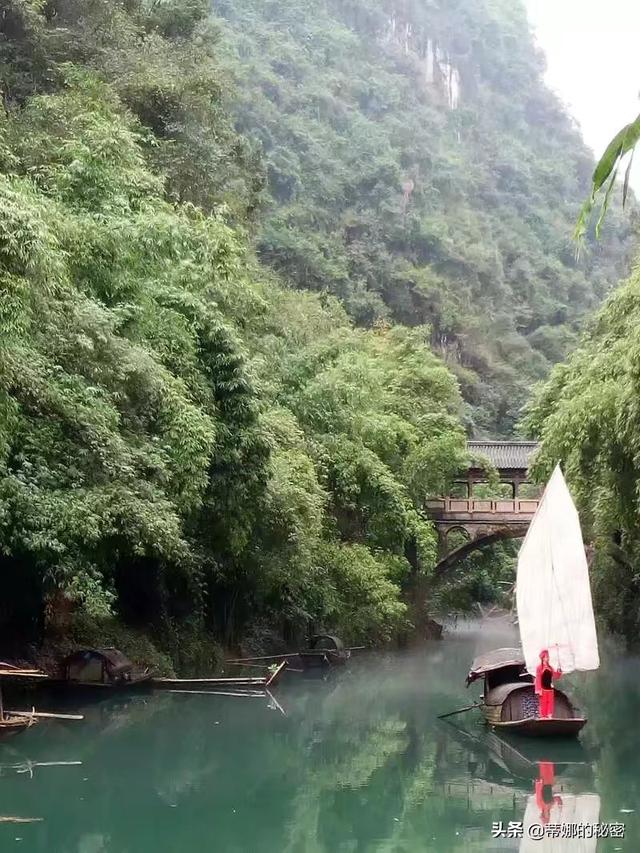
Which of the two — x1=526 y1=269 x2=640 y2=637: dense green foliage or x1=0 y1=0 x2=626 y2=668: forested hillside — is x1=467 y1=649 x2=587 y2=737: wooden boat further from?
x1=0 y1=0 x2=626 y2=668: forested hillside


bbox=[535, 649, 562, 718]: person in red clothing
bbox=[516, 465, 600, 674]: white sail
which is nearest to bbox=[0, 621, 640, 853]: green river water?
bbox=[535, 649, 562, 718]: person in red clothing

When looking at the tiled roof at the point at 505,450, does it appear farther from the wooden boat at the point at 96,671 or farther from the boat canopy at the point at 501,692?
the wooden boat at the point at 96,671

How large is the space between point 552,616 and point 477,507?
53.7ft

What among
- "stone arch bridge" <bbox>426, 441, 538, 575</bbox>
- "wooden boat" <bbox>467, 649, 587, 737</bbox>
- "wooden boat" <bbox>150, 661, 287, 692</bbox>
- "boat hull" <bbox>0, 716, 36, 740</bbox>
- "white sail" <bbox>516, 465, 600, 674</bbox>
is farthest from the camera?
"stone arch bridge" <bbox>426, 441, 538, 575</bbox>

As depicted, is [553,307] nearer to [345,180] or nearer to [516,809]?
[345,180]

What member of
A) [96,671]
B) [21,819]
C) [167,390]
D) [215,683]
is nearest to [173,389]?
[167,390]

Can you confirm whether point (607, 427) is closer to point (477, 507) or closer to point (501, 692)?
point (501, 692)

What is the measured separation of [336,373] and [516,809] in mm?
13525

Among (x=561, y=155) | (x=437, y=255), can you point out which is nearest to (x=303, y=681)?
(x=437, y=255)

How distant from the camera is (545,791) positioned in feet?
34.5

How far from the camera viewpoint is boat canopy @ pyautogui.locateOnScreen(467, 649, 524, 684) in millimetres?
14641

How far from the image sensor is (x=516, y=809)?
983cm

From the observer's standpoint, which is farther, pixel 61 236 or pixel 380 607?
pixel 380 607

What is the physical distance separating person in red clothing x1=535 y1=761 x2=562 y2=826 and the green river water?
0.30ft
